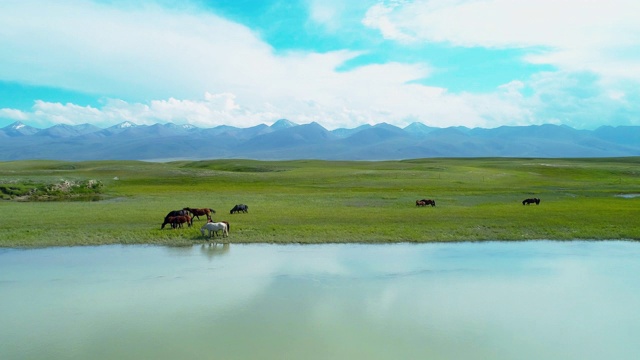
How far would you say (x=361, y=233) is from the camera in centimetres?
2656

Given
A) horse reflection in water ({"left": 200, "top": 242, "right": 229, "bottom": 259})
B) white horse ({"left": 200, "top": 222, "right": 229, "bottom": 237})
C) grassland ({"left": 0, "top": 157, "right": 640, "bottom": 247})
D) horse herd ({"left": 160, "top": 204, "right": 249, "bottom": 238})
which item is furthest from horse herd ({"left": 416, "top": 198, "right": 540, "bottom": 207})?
Answer: horse reflection in water ({"left": 200, "top": 242, "right": 229, "bottom": 259})

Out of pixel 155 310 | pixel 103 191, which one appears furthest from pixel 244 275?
pixel 103 191

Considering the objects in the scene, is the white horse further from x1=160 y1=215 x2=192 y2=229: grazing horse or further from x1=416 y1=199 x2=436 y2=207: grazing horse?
x1=416 y1=199 x2=436 y2=207: grazing horse

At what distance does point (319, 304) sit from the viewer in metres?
15.4

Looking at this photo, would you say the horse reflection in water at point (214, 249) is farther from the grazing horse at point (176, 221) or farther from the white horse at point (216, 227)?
the grazing horse at point (176, 221)

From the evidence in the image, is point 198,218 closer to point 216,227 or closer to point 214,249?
point 216,227

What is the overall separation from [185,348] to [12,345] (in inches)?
179

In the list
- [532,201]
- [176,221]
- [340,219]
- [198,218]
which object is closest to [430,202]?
[532,201]

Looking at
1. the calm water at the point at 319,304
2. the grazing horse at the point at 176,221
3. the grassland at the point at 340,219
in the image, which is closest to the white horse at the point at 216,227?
the grassland at the point at 340,219

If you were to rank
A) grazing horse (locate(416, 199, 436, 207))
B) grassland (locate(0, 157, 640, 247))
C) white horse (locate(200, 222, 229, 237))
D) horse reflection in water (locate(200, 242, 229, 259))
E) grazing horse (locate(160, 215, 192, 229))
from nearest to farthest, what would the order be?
1. horse reflection in water (locate(200, 242, 229, 259))
2. white horse (locate(200, 222, 229, 237))
3. grassland (locate(0, 157, 640, 247))
4. grazing horse (locate(160, 215, 192, 229))
5. grazing horse (locate(416, 199, 436, 207))

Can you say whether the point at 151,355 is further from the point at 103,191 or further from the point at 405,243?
the point at 103,191

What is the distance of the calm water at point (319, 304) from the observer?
12.3 metres

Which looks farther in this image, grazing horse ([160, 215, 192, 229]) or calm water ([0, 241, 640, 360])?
grazing horse ([160, 215, 192, 229])

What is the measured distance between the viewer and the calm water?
12.3 metres
